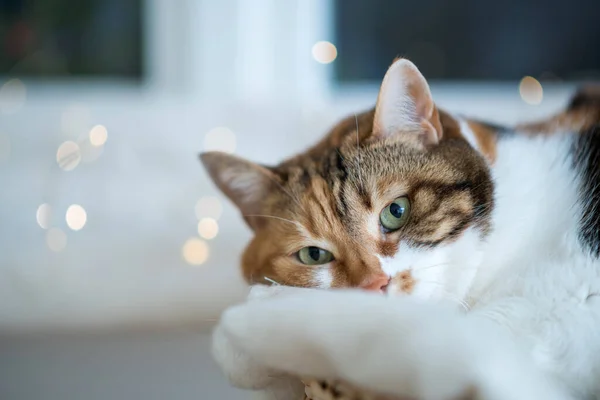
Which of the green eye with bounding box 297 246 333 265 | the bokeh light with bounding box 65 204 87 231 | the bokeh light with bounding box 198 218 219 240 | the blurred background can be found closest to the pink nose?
the green eye with bounding box 297 246 333 265

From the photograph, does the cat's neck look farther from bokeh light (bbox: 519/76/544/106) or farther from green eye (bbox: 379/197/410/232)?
bokeh light (bbox: 519/76/544/106)

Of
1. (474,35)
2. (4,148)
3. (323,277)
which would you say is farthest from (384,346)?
(474,35)

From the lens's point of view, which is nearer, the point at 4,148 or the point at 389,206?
the point at 389,206

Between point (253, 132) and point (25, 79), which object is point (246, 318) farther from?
point (25, 79)

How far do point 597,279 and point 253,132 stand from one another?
3.79ft

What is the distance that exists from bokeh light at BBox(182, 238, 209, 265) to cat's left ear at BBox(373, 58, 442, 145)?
33.7 inches

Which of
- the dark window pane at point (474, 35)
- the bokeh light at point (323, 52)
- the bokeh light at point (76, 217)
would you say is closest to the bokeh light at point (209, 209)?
the bokeh light at point (76, 217)

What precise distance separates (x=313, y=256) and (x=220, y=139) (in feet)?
2.97

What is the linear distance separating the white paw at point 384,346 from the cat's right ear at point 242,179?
0.38 m

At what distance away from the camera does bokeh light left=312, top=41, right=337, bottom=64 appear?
2.07m

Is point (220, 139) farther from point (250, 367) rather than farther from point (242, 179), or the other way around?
point (250, 367)

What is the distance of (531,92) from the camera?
1.88 m

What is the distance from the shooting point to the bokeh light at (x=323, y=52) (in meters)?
2.07

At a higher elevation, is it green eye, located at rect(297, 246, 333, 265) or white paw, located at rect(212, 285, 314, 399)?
green eye, located at rect(297, 246, 333, 265)
